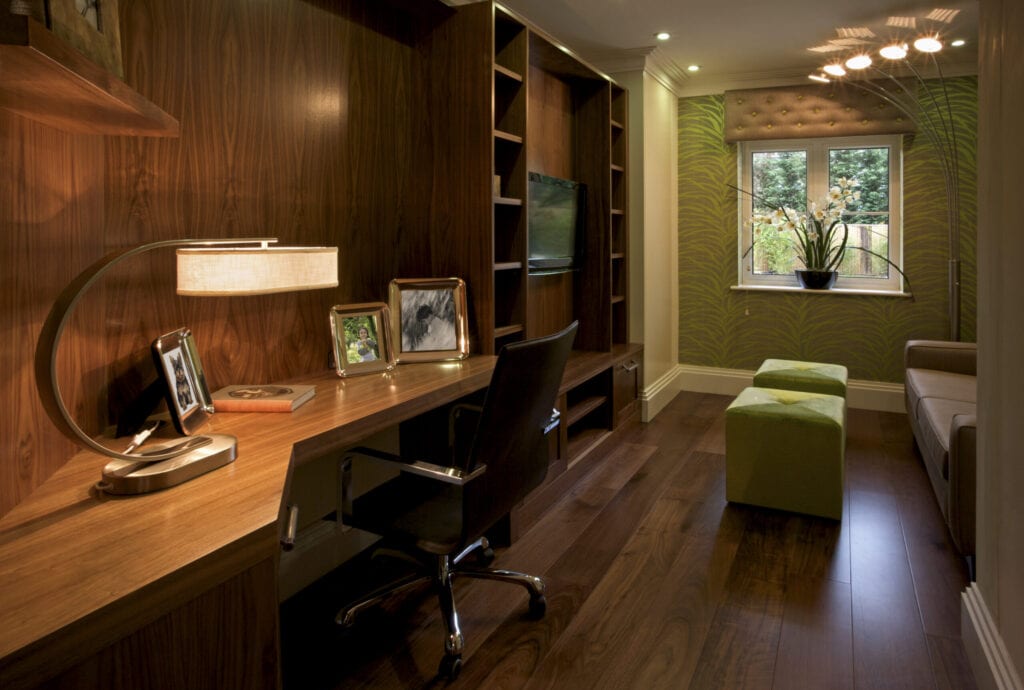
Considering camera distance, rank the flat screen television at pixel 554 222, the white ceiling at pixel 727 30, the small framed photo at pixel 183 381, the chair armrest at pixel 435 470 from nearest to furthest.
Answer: the small framed photo at pixel 183 381 → the chair armrest at pixel 435 470 → the flat screen television at pixel 554 222 → the white ceiling at pixel 727 30

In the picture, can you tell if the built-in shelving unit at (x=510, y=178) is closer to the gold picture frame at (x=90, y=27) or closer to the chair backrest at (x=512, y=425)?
the chair backrest at (x=512, y=425)

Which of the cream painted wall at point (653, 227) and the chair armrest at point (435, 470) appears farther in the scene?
the cream painted wall at point (653, 227)

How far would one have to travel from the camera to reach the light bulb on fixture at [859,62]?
4375 mm

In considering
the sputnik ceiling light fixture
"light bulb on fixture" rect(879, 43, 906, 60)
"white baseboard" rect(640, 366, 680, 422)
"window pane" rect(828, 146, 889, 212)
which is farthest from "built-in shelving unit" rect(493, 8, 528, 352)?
"window pane" rect(828, 146, 889, 212)

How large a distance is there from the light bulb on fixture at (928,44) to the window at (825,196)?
99 centimetres

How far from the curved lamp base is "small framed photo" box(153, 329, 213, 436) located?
0.20m

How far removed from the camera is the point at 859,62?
4398 millimetres

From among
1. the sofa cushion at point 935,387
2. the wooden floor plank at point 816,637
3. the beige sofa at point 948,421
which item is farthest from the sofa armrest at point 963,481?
the sofa cushion at point 935,387

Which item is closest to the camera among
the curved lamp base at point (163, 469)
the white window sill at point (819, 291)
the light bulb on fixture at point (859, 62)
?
Result: the curved lamp base at point (163, 469)

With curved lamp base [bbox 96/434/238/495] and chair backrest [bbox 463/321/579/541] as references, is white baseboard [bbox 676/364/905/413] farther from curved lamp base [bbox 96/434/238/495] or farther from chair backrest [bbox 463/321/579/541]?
curved lamp base [bbox 96/434/238/495]

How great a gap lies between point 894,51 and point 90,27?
13.9 ft

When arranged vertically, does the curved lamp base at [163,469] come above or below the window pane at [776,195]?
below

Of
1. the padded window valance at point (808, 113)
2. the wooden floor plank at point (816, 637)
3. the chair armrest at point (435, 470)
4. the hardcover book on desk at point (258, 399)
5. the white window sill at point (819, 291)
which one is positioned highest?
the padded window valance at point (808, 113)

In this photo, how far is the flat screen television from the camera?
11.5 feet
